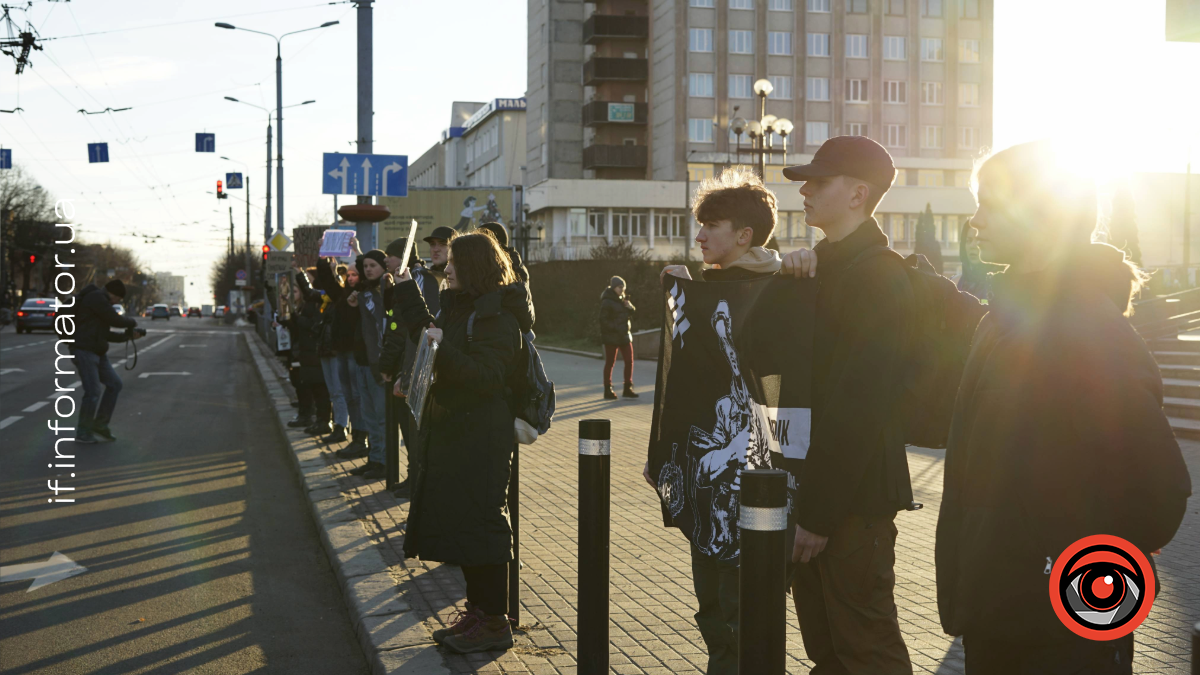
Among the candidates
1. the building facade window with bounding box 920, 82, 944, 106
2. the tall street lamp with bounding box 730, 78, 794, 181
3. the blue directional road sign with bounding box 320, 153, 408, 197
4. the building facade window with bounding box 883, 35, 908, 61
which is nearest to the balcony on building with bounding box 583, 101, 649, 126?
the building facade window with bounding box 883, 35, 908, 61

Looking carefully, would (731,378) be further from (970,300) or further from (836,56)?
(836,56)

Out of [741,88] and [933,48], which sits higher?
Answer: [933,48]

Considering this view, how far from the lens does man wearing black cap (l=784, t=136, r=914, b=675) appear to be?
2822 mm

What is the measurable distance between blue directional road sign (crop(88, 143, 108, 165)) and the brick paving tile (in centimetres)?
3071

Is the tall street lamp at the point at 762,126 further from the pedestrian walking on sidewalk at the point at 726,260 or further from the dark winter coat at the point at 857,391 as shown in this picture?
the dark winter coat at the point at 857,391

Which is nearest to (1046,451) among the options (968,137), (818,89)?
(818,89)

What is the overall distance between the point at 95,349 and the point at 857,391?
1131 cm

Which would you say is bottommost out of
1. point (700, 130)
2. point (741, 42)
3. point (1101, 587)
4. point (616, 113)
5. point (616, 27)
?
point (1101, 587)

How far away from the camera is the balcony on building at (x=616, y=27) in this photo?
253 feet

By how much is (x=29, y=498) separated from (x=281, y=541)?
2747mm

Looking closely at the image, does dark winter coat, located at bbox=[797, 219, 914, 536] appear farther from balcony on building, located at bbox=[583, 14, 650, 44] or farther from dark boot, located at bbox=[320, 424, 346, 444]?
balcony on building, located at bbox=[583, 14, 650, 44]

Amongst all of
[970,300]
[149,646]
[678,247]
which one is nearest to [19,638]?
[149,646]

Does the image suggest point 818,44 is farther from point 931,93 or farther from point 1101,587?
point 1101,587

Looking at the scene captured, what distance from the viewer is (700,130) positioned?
2963 inches
